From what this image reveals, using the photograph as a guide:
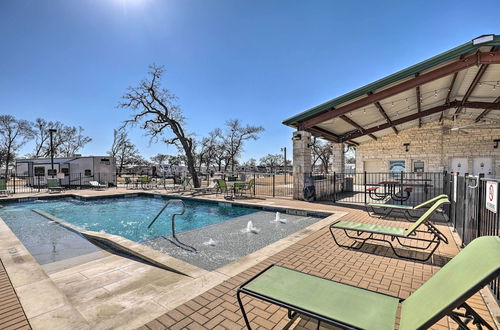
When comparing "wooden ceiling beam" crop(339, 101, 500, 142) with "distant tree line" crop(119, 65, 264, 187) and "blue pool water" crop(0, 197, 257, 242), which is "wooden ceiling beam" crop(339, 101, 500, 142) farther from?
"distant tree line" crop(119, 65, 264, 187)

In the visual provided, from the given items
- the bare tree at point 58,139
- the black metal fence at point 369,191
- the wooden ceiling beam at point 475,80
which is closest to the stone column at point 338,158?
the black metal fence at point 369,191

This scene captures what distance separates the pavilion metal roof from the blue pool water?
16.5 ft

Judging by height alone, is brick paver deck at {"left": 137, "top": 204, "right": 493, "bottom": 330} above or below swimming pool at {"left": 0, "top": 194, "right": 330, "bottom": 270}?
above

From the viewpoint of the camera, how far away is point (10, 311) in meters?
2.23

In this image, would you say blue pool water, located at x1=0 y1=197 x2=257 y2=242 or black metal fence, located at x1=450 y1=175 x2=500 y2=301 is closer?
black metal fence, located at x1=450 y1=175 x2=500 y2=301

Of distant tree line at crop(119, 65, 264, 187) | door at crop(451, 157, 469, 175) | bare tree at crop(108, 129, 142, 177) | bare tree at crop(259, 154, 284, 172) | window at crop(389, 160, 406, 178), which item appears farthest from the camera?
bare tree at crop(259, 154, 284, 172)

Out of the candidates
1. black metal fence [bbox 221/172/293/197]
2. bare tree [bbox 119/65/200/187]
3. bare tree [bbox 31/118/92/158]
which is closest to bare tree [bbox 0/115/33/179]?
bare tree [bbox 31/118/92/158]

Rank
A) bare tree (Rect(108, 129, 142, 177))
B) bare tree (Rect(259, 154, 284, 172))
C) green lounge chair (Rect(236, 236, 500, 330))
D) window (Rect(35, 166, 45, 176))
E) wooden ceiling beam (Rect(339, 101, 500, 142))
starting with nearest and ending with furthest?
green lounge chair (Rect(236, 236, 500, 330)) < wooden ceiling beam (Rect(339, 101, 500, 142)) < window (Rect(35, 166, 45, 176)) < bare tree (Rect(108, 129, 142, 177)) < bare tree (Rect(259, 154, 284, 172))

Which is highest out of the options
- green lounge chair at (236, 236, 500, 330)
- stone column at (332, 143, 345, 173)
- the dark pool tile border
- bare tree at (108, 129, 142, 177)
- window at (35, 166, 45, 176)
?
bare tree at (108, 129, 142, 177)

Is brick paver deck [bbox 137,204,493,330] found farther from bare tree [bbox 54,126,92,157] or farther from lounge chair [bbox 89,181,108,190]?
bare tree [bbox 54,126,92,157]

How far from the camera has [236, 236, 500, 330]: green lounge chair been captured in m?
1.18

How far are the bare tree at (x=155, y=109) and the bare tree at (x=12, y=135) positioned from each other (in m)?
25.7

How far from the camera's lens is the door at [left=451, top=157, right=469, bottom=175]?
46.6ft

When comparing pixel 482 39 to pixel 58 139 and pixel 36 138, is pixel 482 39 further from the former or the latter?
pixel 36 138
